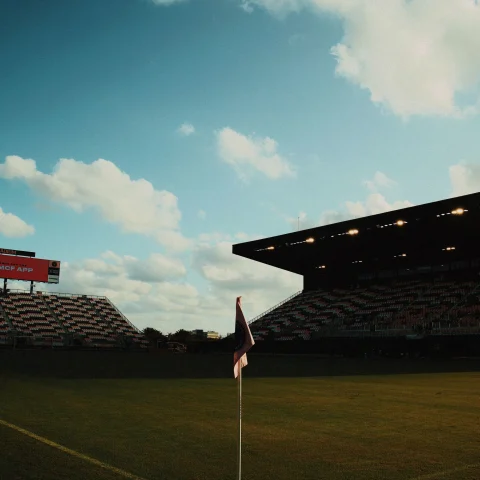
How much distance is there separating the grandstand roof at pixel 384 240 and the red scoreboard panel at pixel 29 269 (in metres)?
31.1

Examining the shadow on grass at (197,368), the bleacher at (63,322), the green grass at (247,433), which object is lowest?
the green grass at (247,433)

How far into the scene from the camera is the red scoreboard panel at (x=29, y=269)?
74.2 meters

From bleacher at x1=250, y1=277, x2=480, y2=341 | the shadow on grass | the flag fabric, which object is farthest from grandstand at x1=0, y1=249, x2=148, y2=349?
the flag fabric

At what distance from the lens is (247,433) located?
8398mm

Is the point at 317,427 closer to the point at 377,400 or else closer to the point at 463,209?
the point at 377,400

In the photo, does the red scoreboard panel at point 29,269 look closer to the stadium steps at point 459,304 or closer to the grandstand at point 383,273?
the grandstand at point 383,273

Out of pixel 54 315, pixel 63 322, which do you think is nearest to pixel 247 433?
pixel 63 322

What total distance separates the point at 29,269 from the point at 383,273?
158ft

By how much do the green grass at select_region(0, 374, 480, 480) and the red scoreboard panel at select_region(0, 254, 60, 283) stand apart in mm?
64528

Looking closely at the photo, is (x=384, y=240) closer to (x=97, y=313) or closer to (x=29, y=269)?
(x=97, y=313)

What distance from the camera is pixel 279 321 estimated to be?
60.4 metres

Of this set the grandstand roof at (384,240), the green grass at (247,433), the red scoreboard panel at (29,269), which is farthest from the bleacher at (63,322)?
the green grass at (247,433)

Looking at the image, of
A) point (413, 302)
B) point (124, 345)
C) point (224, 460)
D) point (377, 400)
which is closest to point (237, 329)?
point (224, 460)

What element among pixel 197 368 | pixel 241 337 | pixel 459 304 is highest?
pixel 459 304
